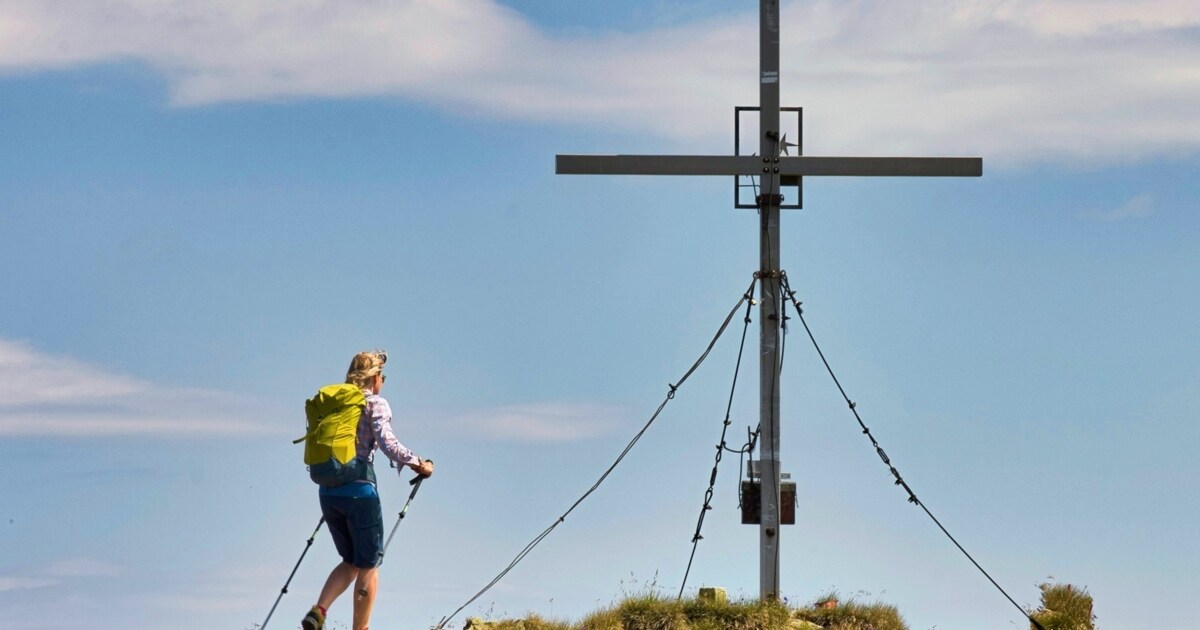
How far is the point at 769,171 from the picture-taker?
1817 cm

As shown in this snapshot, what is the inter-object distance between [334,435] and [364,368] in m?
0.74

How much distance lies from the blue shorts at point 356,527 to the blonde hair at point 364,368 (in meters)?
1.03

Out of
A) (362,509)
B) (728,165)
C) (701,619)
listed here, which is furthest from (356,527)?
(728,165)

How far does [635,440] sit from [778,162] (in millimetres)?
3647

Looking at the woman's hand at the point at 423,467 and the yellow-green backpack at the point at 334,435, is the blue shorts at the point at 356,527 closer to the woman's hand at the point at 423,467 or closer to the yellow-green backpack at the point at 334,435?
the yellow-green backpack at the point at 334,435

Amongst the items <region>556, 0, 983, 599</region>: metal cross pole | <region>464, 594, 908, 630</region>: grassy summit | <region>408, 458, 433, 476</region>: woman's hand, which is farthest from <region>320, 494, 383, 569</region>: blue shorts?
<region>556, 0, 983, 599</region>: metal cross pole

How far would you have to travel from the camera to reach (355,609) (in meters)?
14.1

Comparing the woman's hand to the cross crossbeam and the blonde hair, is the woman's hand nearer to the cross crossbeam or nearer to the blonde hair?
the blonde hair

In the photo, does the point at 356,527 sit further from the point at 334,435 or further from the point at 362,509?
the point at 334,435

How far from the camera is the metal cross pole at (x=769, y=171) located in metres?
17.8

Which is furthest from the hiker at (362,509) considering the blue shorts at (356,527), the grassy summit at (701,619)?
the grassy summit at (701,619)

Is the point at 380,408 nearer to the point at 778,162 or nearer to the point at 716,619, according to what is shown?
the point at 716,619

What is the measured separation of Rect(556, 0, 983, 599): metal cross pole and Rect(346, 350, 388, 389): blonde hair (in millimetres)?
4974

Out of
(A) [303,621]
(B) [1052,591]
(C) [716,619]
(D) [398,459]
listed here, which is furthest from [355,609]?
(B) [1052,591]
